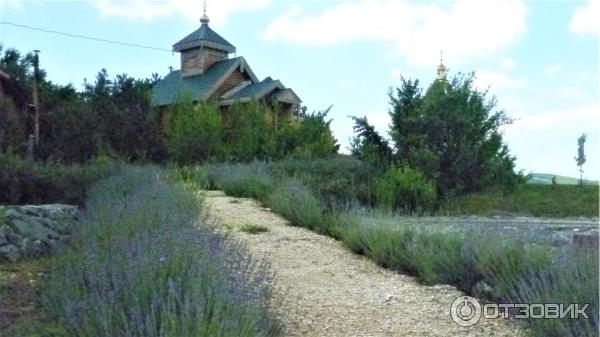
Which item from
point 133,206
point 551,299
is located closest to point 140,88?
point 133,206

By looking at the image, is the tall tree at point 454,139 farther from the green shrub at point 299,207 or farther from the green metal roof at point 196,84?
the green metal roof at point 196,84

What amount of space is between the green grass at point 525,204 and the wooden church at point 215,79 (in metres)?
10.9

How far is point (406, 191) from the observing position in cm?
1086

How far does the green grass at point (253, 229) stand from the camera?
711cm

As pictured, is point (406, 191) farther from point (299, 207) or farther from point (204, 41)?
point (204, 41)

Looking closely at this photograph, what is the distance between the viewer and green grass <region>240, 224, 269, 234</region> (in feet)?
23.3

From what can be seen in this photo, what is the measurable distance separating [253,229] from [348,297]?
2.82m

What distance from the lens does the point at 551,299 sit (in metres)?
3.32

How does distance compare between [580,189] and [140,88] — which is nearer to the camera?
[580,189]

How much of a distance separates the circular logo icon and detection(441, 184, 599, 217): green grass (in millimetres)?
6389

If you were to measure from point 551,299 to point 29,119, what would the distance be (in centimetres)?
1706

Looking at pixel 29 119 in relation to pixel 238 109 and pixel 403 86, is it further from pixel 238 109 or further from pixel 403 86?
pixel 403 86

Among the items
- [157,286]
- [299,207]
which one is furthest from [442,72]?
[157,286]

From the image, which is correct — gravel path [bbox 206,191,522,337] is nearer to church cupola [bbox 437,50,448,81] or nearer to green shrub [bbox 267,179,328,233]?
green shrub [bbox 267,179,328,233]
